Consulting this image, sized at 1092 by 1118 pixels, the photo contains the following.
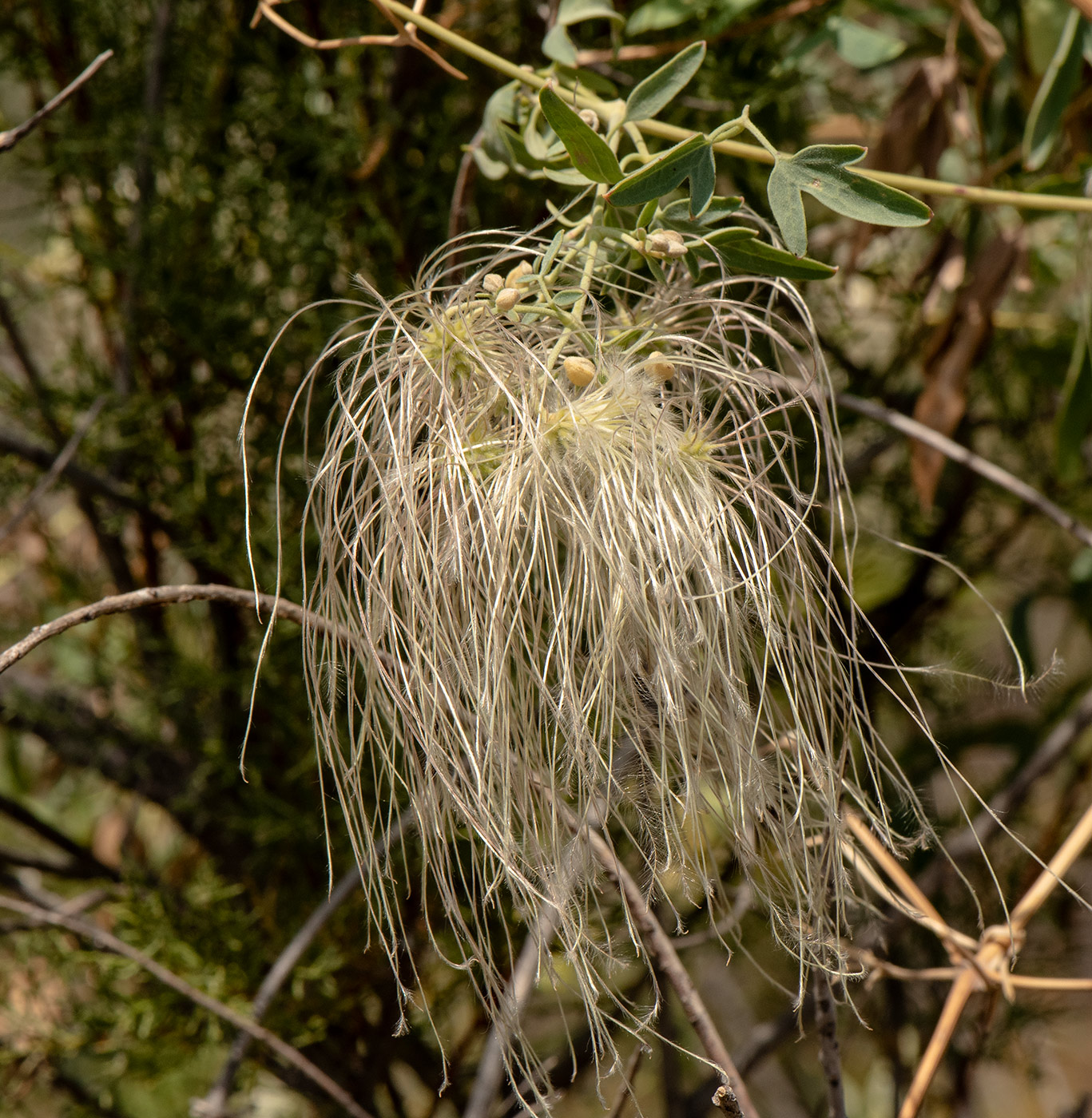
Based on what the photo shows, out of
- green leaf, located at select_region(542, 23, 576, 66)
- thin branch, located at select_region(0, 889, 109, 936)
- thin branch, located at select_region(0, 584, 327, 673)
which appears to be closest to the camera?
thin branch, located at select_region(0, 584, 327, 673)

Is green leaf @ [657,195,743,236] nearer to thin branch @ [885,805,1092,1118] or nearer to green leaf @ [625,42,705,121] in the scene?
green leaf @ [625,42,705,121]

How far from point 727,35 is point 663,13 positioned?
7 cm

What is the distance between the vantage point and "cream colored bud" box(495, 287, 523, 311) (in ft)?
1.22

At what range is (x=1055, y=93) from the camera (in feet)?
1.94

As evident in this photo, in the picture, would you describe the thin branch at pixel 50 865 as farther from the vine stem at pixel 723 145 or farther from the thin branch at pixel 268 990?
the vine stem at pixel 723 145

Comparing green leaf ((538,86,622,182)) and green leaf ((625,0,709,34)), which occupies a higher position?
green leaf ((625,0,709,34))

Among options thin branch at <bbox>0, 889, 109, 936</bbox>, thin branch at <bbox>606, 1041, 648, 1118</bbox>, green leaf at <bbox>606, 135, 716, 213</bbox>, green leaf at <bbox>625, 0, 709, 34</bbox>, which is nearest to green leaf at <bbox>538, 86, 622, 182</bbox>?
green leaf at <bbox>606, 135, 716, 213</bbox>

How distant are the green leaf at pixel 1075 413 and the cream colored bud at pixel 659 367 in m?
0.34

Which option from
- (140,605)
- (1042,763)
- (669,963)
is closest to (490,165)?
(140,605)

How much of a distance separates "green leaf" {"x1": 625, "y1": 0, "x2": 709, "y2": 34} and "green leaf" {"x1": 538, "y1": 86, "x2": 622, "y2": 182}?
0.73 ft

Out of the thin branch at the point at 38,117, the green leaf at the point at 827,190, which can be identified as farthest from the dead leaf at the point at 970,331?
the thin branch at the point at 38,117

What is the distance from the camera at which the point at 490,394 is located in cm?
41

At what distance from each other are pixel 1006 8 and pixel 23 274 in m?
0.86

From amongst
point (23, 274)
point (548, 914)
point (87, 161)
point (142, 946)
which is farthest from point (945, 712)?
point (23, 274)
